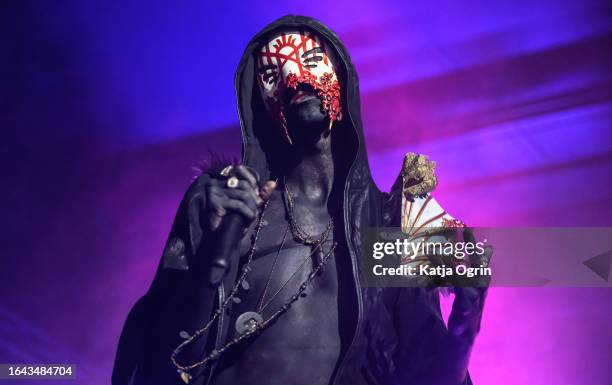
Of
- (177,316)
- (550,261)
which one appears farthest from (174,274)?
(550,261)

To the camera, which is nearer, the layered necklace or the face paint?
the layered necklace

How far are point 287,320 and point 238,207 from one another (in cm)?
43

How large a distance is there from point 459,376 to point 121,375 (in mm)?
992

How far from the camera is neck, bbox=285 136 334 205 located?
2.50 meters

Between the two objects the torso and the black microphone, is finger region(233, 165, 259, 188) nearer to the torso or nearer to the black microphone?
the black microphone

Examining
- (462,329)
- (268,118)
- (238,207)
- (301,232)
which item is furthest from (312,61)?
(462,329)

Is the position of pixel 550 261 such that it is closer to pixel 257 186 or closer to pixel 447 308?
pixel 447 308

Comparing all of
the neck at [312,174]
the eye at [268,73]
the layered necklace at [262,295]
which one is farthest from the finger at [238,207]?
the eye at [268,73]

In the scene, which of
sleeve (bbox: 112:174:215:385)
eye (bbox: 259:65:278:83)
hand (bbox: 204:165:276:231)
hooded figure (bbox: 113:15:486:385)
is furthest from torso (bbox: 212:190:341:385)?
eye (bbox: 259:65:278:83)

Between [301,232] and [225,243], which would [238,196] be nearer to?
[225,243]

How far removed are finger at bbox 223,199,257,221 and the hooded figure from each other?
102 millimetres

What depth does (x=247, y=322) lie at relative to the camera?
223cm

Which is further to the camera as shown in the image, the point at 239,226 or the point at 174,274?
the point at 174,274

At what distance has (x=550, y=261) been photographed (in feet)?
9.98
